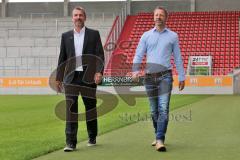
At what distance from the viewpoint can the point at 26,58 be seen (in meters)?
36.5

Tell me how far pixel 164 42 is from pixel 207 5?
34997 millimetres

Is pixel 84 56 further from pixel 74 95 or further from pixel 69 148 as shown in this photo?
pixel 69 148

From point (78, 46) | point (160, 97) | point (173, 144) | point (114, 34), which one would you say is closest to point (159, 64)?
point (160, 97)

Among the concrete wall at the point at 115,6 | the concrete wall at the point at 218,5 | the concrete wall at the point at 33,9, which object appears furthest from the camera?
the concrete wall at the point at 33,9

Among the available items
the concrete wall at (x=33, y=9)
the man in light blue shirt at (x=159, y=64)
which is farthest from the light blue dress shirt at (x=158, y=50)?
the concrete wall at (x=33, y=9)

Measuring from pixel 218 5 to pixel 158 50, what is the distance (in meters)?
35.0

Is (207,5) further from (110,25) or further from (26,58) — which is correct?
(26,58)

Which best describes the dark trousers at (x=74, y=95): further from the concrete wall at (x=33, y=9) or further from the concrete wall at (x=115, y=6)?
the concrete wall at (x=33, y=9)

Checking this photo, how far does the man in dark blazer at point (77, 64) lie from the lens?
740 centimetres

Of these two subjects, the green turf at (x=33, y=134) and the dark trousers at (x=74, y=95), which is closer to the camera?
the green turf at (x=33, y=134)

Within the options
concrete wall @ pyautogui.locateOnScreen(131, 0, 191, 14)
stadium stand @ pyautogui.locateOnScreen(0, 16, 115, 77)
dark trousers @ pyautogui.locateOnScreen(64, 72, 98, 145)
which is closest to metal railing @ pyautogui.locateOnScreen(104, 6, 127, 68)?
stadium stand @ pyautogui.locateOnScreen(0, 16, 115, 77)

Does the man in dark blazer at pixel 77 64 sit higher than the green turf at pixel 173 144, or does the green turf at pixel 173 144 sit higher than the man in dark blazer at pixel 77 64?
the man in dark blazer at pixel 77 64

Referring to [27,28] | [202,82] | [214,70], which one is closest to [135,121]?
[202,82]

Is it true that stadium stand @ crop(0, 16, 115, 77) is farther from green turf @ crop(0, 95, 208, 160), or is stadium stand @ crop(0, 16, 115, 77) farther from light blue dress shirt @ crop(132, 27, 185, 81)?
light blue dress shirt @ crop(132, 27, 185, 81)
